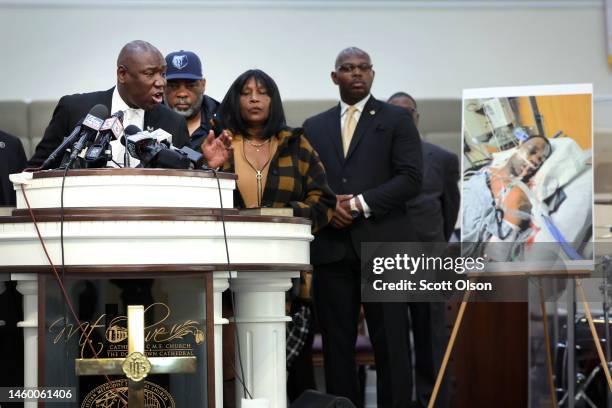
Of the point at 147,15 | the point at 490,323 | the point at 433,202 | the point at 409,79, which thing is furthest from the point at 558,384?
the point at 147,15

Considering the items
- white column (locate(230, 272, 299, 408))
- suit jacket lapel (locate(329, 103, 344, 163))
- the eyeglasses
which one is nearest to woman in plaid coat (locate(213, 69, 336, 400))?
suit jacket lapel (locate(329, 103, 344, 163))

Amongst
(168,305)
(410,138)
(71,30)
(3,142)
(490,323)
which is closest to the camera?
(168,305)

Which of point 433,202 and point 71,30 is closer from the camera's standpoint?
point 433,202

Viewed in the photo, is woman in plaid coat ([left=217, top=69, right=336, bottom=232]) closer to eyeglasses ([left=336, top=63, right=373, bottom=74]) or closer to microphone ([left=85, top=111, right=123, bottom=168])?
eyeglasses ([left=336, top=63, right=373, bottom=74])

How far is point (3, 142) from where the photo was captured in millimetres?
4121

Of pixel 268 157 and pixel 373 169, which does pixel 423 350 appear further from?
pixel 268 157

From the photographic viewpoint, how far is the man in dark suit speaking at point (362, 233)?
420 cm

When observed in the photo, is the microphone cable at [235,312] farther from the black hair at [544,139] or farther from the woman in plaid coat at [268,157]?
the black hair at [544,139]

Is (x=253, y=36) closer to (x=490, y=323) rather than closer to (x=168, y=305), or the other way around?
(x=490, y=323)

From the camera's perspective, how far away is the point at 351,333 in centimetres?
426

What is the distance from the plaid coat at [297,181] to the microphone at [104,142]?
2.98 feet

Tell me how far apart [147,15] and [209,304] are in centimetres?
445

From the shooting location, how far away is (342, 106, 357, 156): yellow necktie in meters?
4.42

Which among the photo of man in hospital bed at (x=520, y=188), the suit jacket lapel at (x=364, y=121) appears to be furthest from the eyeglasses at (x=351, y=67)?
the photo of man in hospital bed at (x=520, y=188)
